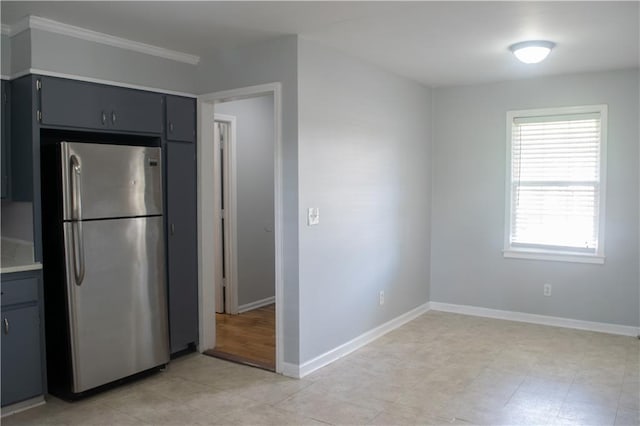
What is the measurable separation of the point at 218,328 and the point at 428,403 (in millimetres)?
2430

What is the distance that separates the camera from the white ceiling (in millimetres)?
2982

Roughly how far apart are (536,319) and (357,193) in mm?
2394

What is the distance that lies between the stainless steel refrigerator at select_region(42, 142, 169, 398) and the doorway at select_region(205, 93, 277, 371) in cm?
155

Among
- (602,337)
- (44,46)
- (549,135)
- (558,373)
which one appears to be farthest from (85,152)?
(602,337)

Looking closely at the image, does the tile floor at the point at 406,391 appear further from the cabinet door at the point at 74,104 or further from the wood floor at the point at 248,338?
the cabinet door at the point at 74,104

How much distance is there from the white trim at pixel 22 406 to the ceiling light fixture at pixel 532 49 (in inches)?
162

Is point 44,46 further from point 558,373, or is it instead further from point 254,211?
point 558,373

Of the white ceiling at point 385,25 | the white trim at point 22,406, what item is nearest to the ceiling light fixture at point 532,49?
the white ceiling at point 385,25

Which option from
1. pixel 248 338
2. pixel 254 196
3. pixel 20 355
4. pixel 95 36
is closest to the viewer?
pixel 20 355

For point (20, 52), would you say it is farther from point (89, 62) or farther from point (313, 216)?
point (313, 216)

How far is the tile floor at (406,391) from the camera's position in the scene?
3.07 m

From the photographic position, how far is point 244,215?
5680mm

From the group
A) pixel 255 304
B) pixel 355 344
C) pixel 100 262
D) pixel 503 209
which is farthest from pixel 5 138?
pixel 503 209

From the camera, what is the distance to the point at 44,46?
3244 mm
